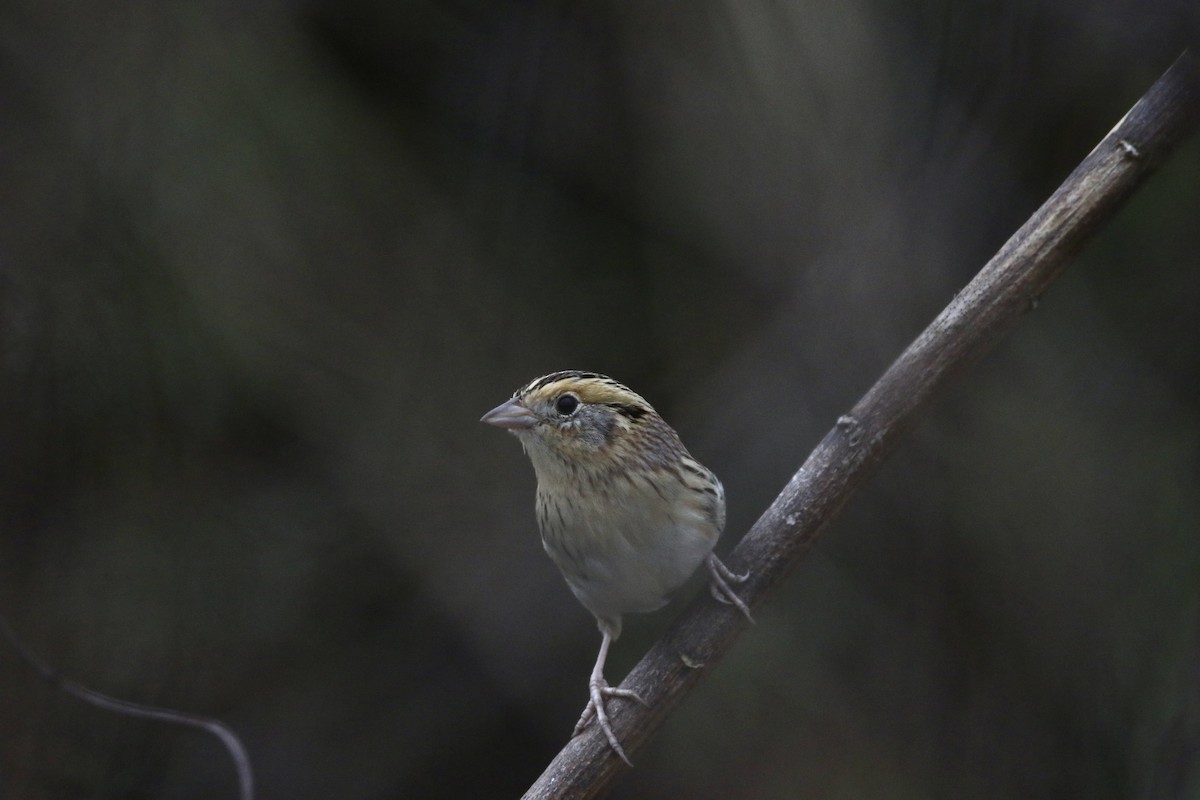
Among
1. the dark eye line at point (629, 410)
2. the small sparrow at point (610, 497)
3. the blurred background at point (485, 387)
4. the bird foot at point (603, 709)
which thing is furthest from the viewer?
the blurred background at point (485, 387)

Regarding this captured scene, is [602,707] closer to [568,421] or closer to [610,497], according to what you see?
[610,497]

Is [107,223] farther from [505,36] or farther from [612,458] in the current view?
[612,458]

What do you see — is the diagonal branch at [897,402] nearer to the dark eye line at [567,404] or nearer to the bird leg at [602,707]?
the bird leg at [602,707]

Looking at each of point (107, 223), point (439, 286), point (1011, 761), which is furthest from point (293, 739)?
point (1011, 761)

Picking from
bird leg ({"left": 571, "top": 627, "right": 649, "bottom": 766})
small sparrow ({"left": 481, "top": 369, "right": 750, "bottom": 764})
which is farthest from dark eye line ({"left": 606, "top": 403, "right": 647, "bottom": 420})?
bird leg ({"left": 571, "top": 627, "right": 649, "bottom": 766})

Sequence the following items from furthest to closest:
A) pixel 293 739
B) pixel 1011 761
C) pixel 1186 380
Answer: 1. pixel 293 739
2. pixel 1011 761
3. pixel 1186 380

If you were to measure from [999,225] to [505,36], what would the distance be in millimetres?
1289

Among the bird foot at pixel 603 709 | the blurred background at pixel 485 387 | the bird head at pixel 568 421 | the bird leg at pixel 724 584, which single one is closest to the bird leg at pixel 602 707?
the bird foot at pixel 603 709

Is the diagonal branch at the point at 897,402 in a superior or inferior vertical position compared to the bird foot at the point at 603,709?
superior

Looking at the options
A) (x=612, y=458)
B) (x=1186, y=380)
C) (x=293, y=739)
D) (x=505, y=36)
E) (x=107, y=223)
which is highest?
(x=1186, y=380)

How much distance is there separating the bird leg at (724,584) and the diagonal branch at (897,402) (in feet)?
0.04

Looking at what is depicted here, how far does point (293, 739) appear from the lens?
8.75ft

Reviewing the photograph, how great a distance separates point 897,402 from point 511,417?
0.63 meters

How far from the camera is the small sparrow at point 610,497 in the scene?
159 cm
